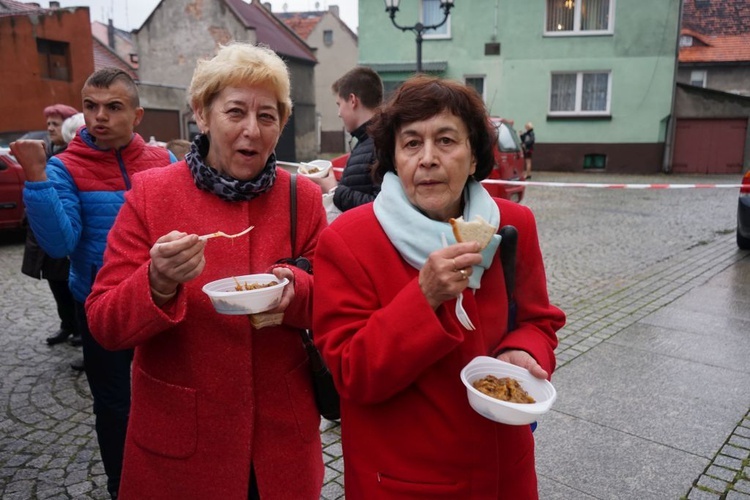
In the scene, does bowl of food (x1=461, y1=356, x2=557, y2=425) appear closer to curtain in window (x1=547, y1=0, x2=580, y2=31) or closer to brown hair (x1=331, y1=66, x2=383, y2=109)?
brown hair (x1=331, y1=66, x2=383, y2=109)

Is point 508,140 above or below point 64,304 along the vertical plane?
above

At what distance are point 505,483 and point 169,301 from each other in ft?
3.81

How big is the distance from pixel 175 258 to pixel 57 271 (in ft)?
14.3

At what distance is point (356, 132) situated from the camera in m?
4.22

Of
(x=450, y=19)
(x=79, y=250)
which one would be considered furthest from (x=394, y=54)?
(x=79, y=250)

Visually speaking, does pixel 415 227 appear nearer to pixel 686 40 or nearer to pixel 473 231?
pixel 473 231

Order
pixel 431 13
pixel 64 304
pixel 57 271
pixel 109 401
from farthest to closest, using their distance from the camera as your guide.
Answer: pixel 431 13 → pixel 64 304 → pixel 57 271 → pixel 109 401

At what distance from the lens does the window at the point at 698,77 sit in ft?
111

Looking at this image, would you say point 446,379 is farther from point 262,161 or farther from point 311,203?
point 262,161

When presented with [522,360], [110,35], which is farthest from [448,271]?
[110,35]

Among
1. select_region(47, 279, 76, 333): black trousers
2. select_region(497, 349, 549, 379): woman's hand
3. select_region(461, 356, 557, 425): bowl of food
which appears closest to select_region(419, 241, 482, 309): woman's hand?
select_region(461, 356, 557, 425): bowl of food

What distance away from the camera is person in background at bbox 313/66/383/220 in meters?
3.92

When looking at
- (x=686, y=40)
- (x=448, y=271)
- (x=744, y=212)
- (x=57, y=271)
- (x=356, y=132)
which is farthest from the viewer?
(x=686, y=40)

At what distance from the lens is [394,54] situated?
24.9 meters
